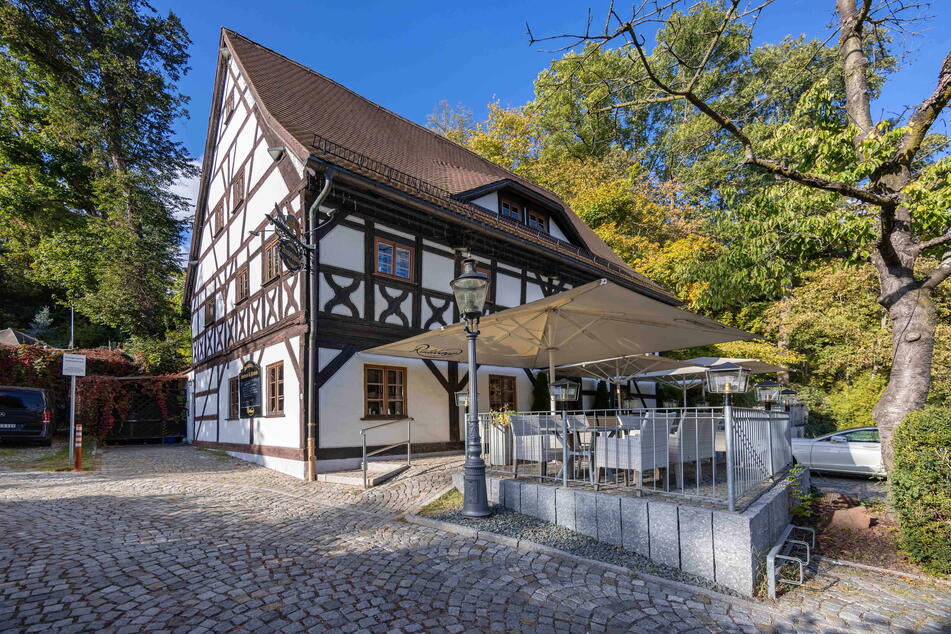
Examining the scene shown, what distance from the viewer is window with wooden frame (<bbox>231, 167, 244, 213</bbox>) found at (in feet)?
44.3

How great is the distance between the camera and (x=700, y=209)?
2164 centimetres

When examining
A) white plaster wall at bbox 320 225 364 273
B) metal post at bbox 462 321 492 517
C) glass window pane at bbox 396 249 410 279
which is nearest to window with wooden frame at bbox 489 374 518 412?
glass window pane at bbox 396 249 410 279

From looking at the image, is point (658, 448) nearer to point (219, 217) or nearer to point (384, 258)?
point (384, 258)

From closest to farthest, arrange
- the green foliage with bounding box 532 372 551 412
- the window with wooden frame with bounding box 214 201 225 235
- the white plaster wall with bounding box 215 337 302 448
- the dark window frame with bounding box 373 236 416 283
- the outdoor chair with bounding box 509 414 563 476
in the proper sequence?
the outdoor chair with bounding box 509 414 563 476 < the white plaster wall with bounding box 215 337 302 448 < the dark window frame with bounding box 373 236 416 283 < the green foliage with bounding box 532 372 551 412 < the window with wooden frame with bounding box 214 201 225 235

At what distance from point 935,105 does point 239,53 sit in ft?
47.3

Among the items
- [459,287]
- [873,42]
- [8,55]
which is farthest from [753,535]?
[8,55]

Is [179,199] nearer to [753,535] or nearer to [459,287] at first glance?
[459,287]

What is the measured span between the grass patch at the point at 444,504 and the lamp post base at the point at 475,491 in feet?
1.34

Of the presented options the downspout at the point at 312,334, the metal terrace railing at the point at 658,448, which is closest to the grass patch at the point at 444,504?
the metal terrace railing at the point at 658,448

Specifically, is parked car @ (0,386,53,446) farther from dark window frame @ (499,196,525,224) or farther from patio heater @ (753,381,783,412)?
patio heater @ (753,381,783,412)

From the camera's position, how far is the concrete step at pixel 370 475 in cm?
835

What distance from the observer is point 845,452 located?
9.85 meters

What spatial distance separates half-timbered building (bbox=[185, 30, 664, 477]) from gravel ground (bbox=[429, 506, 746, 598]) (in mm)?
4475

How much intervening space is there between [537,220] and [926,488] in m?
12.2
